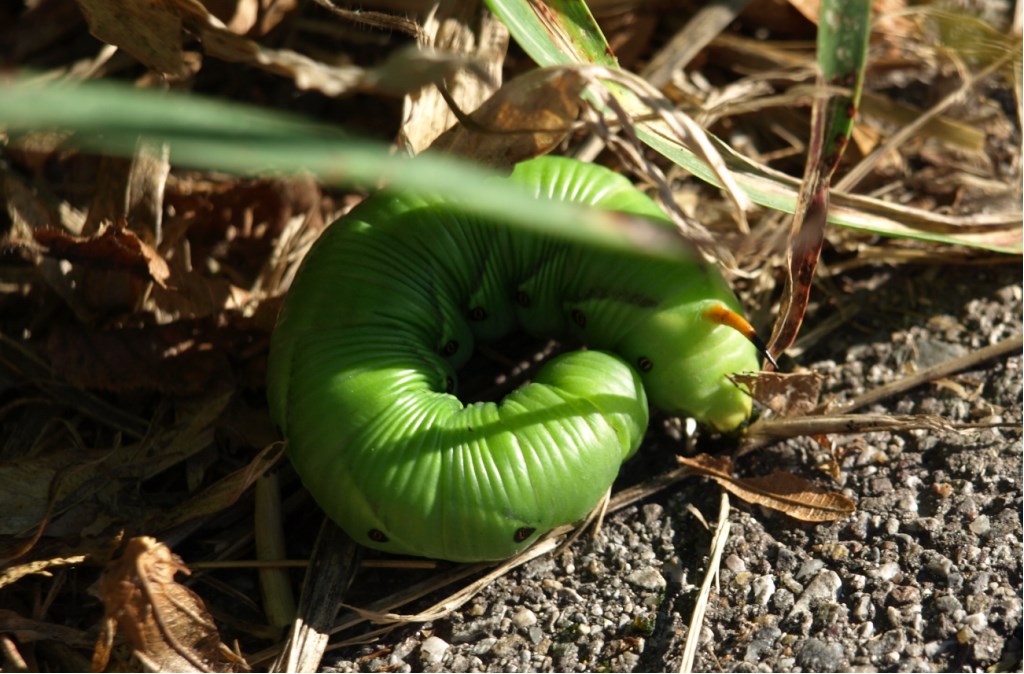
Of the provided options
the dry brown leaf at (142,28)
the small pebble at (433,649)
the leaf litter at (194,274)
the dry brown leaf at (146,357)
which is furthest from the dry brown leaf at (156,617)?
the dry brown leaf at (142,28)

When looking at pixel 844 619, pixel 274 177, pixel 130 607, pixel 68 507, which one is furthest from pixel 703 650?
pixel 274 177

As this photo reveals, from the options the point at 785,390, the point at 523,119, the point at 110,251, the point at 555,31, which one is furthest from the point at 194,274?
the point at 785,390

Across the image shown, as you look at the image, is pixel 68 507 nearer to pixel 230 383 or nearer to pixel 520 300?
pixel 230 383

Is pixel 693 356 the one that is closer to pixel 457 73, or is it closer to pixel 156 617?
pixel 457 73

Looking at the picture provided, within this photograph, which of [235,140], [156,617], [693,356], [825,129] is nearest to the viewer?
[235,140]

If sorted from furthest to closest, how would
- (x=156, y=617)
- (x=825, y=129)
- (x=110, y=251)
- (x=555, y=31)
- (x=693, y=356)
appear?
(x=110, y=251) < (x=693, y=356) < (x=555, y=31) < (x=825, y=129) < (x=156, y=617)

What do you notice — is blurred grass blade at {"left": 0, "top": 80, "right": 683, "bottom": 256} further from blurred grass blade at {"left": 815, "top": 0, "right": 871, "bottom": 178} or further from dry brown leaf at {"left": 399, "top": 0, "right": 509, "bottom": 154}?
dry brown leaf at {"left": 399, "top": 0, "right": 509, "bottom": 154}

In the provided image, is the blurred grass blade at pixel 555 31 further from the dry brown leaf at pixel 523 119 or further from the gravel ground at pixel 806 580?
the gravel ground at pixel 806 580
